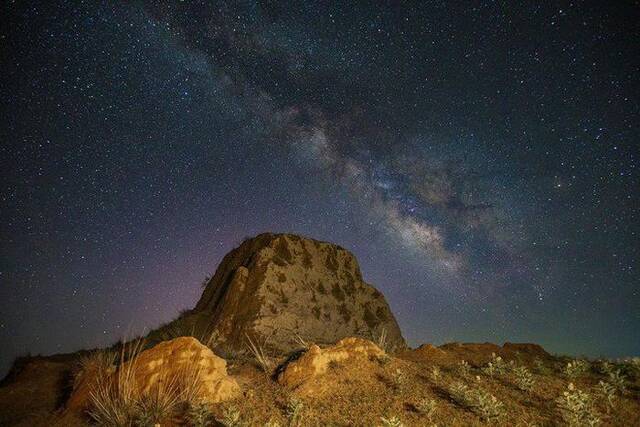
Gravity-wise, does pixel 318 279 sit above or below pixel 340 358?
above

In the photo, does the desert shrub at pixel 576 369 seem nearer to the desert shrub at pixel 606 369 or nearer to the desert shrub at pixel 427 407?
the desert shrub at pixel 606 369

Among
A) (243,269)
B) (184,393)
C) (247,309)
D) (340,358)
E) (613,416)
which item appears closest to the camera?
(613,416)

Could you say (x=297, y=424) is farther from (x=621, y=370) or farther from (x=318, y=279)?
(x=318, y=279)

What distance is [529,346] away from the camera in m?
14.3

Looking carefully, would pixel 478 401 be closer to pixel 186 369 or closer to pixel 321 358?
pixel 321 358

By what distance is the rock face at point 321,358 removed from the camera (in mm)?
7301

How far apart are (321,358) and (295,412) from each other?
6.71 feet

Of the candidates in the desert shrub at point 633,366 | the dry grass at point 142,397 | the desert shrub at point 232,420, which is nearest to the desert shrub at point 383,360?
the desert shrub at point 232,420

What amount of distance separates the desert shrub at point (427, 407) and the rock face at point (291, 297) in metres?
8.74

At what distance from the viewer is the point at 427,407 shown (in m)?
5.86

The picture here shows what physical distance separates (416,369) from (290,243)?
12.6 m

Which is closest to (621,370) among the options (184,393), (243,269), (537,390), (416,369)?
(537,390)

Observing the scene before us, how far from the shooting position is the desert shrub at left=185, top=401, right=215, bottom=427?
5539mm

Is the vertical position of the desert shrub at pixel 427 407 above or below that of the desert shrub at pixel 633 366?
below
